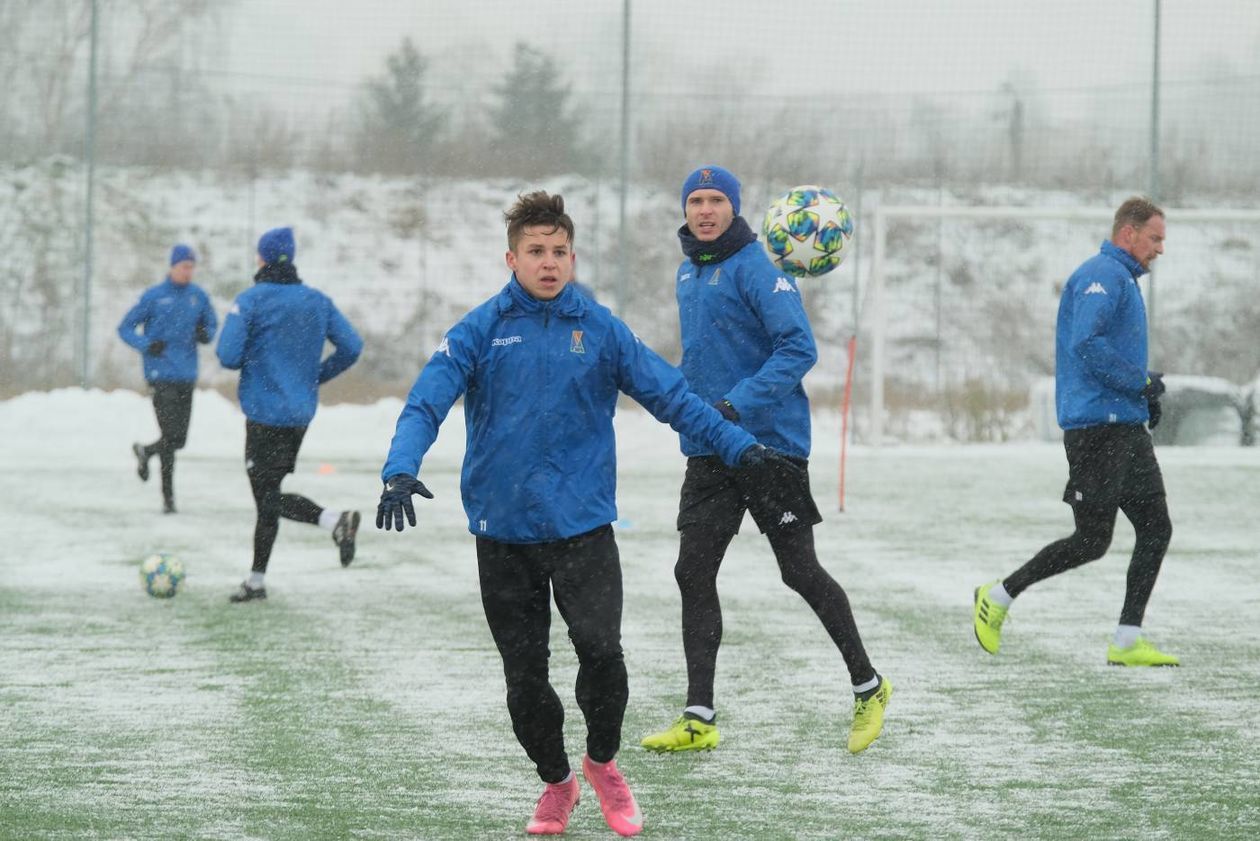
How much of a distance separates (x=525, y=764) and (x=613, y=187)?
632 inches

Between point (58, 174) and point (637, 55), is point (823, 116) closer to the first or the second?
point (637, 55)

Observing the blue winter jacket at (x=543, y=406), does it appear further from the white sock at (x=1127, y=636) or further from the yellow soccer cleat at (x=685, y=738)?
the white sock at (x=1127, y=636)

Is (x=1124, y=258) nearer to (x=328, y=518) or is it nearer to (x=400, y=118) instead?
(x=328, y=518)

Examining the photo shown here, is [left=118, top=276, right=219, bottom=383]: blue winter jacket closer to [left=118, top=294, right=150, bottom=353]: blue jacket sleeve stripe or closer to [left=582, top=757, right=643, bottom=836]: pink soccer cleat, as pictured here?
[left=118, top=294, right=150, bottom=353]: blue jacket sleeve stripe

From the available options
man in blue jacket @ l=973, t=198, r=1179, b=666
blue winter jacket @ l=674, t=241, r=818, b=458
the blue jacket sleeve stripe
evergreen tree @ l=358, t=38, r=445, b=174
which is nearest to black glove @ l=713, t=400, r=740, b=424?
blue winter jacket @ l=674, t=241, r=818, b=458

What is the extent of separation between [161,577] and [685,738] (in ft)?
13.4

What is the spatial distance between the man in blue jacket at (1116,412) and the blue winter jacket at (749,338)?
64.4 inches

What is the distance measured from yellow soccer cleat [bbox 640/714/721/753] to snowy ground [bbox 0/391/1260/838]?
0.06m

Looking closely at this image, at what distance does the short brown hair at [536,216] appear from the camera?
15.3ft

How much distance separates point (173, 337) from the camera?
43.1ft

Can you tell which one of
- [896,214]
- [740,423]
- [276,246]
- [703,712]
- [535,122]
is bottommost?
[703,712]

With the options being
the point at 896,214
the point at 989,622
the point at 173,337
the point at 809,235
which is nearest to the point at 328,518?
the point at 809,235

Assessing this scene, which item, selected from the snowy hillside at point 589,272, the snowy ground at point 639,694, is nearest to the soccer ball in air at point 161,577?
the snowy ground at point 639,694

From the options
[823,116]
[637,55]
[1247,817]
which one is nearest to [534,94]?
[637,55]
